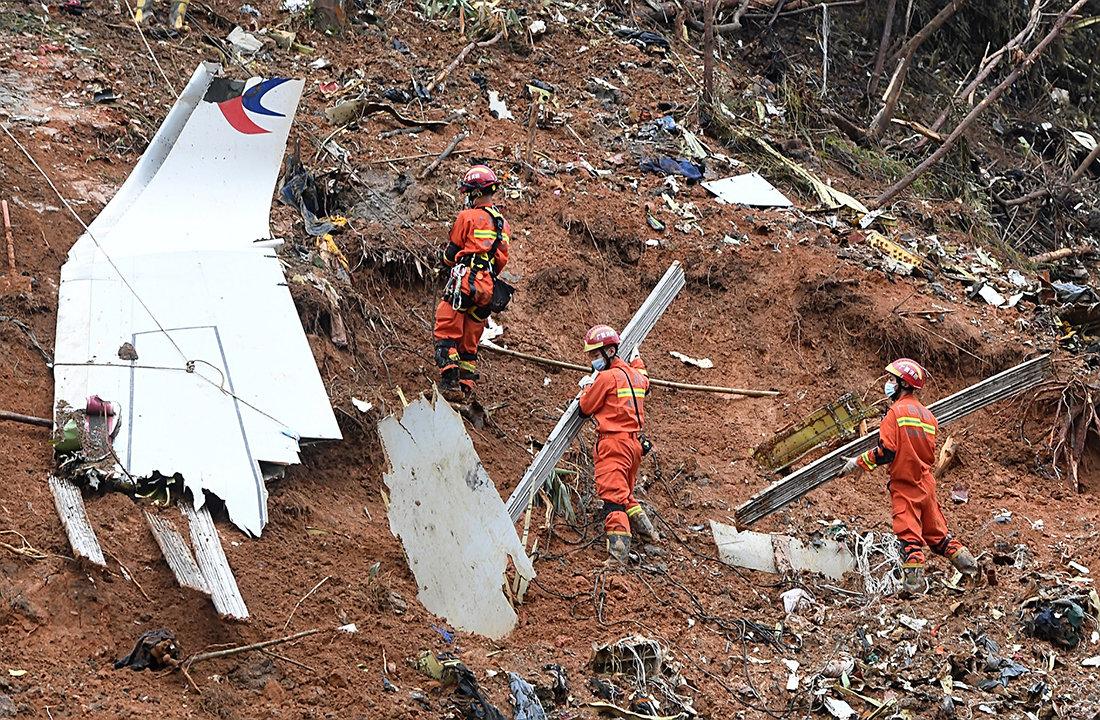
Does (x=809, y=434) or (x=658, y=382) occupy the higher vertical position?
(x=809, y=434)

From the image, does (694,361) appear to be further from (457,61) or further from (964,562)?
(457,61)

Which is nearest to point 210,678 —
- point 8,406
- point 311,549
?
point 311,549

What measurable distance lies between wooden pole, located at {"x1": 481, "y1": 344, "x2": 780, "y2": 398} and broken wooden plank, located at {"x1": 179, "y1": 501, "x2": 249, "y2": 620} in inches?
142

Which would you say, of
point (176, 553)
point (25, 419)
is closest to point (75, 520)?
point (176, 553)

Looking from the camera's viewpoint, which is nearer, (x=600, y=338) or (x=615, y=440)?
(x=615, y=440)

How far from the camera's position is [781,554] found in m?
8.35

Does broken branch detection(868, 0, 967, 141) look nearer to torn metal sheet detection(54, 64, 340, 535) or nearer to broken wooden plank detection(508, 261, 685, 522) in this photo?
broken wooden plank detection(508, 261, 685, 522)

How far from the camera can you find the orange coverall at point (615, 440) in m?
7.83

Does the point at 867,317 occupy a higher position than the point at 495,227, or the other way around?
the point at 495,227

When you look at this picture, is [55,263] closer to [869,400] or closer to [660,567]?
[660,567]

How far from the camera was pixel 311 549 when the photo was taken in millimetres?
6848

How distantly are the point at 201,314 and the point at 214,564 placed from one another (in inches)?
83.4

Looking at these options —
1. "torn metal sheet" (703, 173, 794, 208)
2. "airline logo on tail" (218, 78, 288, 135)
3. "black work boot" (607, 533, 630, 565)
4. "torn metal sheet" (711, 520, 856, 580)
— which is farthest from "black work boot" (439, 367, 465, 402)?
"torn metal sheet" (703, 173, 794, 208)

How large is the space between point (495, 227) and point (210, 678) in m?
4.06
